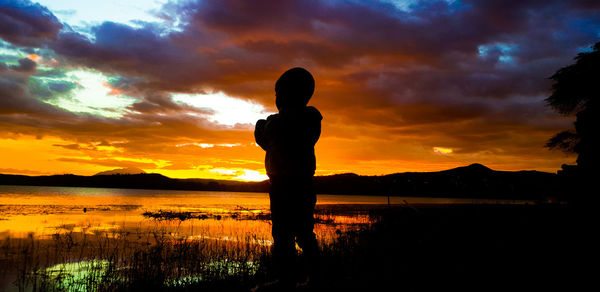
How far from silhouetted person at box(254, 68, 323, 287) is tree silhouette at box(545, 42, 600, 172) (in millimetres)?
29171

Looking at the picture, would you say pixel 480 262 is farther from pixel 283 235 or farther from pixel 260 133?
pixel 260 133

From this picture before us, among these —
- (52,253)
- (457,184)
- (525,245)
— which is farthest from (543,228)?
(457,184)

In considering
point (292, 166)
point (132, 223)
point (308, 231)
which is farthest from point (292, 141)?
point (132, 223)

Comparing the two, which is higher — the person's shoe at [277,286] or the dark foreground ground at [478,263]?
the person's shoe at [277,286]

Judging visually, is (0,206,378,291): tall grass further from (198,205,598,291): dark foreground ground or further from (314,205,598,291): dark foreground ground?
(314,205,598,291): dark foreground ground

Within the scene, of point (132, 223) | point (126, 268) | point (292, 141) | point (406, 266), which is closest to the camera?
point (292, 141)

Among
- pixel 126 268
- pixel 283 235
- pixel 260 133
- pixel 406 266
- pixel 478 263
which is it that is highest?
pixel 260 133

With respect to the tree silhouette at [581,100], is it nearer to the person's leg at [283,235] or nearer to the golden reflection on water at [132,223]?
the golden reflection on water at [132,223]

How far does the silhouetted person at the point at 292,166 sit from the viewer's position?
16.5 feet

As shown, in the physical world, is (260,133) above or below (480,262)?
above

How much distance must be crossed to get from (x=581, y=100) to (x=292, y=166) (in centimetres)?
3449

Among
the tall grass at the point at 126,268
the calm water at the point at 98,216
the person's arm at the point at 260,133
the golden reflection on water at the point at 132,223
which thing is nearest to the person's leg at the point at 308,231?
the person's arm at the point at 260,133

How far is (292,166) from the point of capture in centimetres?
502

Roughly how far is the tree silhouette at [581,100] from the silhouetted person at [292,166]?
29171mm
